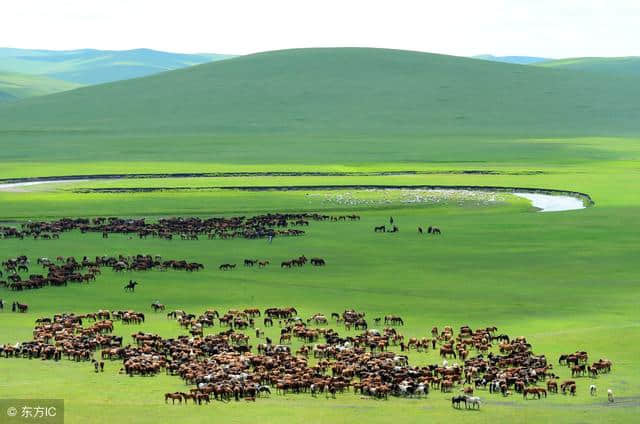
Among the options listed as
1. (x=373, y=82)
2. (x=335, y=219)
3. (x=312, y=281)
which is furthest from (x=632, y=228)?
(x=373, y=82)

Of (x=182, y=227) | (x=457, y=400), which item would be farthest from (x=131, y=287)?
(x=457, y=400)

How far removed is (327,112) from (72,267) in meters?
108

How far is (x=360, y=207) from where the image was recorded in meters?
69.2

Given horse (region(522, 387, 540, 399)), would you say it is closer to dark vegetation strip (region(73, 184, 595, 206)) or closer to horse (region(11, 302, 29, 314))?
horse (region(11, 302, 29, 314))

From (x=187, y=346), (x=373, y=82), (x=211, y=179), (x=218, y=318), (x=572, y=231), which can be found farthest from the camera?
(x=373, y=82)

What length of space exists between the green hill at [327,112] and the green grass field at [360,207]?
1.81 ft

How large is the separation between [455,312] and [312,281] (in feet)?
26.2

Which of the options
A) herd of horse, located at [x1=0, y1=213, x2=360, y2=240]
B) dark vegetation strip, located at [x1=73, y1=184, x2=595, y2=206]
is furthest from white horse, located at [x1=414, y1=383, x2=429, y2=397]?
dark vegetation strip, located at [x1=73, y1=184, x2=595, y2=206]

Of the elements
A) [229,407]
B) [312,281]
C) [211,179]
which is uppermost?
[211,179]

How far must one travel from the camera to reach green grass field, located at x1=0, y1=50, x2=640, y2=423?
27.7m

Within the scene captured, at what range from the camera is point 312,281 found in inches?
1705

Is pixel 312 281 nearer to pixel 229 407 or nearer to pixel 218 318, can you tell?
pixel 218 318

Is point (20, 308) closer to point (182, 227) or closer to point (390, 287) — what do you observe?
point (390, 287)

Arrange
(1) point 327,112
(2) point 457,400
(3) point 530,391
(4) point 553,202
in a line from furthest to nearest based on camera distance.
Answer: (1) point 327,112 → (4) point 553,202 → (3) point 530,391 → (2) point 457,400
